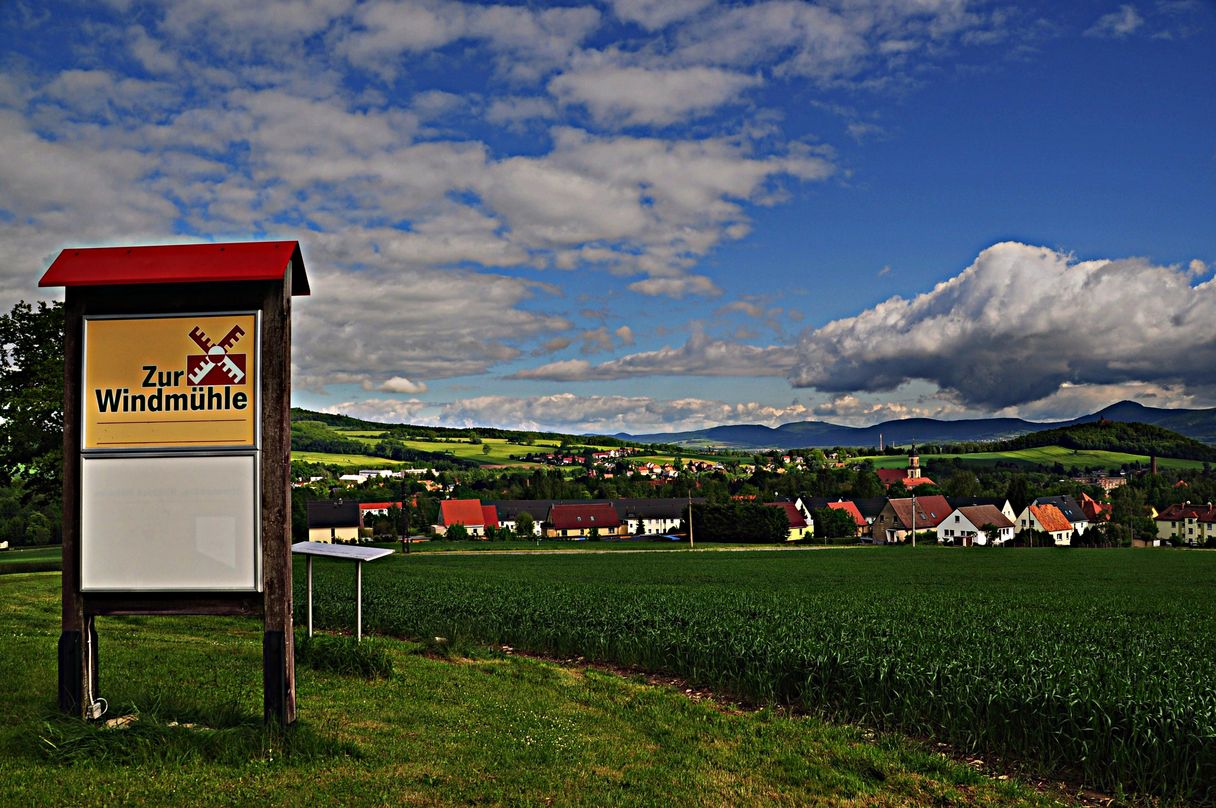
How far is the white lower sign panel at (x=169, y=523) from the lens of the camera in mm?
8680

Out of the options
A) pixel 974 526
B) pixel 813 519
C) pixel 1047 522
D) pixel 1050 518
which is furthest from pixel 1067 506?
pixel 813 519

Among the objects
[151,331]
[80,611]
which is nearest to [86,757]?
[80,611]

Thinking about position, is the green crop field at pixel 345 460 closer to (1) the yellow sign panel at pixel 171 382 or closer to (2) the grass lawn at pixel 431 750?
(2) the grass lawn at pixel 431 750

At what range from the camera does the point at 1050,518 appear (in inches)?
4267

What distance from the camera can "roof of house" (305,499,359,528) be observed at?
92812 millimetres

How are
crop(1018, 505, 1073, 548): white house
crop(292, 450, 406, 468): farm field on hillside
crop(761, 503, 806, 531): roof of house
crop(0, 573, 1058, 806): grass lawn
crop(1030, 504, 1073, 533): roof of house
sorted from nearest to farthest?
crop(0, 573, 1058, 806): grass lawn → crop(1018, 505, 1073, 548): white house → crop(1030, 504, 1073, 533): roof of house → crop(761, 503, 806, 531): roof of house → crop(292, 450, 406, 468): farm field on hillside

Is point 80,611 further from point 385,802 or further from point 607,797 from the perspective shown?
point 607,797

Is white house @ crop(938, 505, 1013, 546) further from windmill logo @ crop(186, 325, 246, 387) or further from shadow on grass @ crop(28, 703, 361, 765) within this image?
windmill logo @ crop(186, 325, 246, 387)

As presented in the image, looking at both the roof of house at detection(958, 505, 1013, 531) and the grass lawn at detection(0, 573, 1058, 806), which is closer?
the grass lawn at detection(0, 573, 1058, 806)

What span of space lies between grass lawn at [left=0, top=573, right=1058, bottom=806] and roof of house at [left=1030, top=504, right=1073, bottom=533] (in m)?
110

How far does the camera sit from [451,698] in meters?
11.3

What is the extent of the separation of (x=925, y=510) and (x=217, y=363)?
11554 centimetres

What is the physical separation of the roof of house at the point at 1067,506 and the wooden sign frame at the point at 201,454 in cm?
11902

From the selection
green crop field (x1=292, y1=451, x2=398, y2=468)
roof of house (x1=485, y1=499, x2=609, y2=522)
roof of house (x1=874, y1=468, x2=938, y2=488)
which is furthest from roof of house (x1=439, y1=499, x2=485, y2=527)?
roof of house (x1=874, y1=468, x2=938, y2=488)
